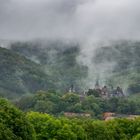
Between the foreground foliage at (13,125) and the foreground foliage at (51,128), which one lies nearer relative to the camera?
the foreground foliage at (13,125)

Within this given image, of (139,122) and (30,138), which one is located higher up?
(139,122)

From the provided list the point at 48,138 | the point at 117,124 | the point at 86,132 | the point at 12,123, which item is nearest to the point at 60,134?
the point at 48,138

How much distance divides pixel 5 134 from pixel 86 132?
48851 mm

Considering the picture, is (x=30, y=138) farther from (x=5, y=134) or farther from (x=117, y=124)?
(x=117, y=124)

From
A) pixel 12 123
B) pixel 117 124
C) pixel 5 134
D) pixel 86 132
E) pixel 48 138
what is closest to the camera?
pixel 5 134

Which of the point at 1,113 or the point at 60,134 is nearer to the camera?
the point at 1,113

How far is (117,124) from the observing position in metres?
133

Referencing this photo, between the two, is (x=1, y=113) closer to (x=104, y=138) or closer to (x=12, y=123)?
(x=12, y=123)

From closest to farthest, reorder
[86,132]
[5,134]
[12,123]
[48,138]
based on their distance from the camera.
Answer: [5,134] → [12,123] → [48,138] → [86,132]

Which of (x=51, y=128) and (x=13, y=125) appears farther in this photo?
(x=51, y=128)

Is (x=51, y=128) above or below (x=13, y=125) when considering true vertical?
above

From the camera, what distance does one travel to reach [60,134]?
321 feet

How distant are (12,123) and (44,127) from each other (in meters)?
24.8

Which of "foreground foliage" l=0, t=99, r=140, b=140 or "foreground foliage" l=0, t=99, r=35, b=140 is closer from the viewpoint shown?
"foreground foliage" l=0, t=99, r=35, b=140
